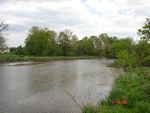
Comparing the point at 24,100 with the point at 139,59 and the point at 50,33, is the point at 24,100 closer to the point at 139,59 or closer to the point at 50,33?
the point at 139,59

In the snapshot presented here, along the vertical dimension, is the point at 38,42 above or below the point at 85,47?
above

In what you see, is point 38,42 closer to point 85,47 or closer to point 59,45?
point 59,45

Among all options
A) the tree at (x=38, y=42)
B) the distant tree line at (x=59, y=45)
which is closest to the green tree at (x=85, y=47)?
the distant tree line at (x=59, y=45)

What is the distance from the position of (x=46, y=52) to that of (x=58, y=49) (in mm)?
4914

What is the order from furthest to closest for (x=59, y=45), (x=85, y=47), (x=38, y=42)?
(x=85, y=47), (x=59, y=45), (x=38, y=42)

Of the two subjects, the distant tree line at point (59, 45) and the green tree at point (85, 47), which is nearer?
the distant tree line at point (59, 45)

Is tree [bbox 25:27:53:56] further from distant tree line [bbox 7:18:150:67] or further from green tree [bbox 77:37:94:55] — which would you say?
green tree [bbox 77:37:94:55]

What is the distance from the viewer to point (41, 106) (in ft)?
33.6

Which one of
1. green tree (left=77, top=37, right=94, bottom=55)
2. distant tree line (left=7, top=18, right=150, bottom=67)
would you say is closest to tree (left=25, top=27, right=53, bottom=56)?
distant tree line (left=7, top=18, right=150, bottom=67)

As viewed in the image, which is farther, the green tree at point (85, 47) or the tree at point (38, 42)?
the green tree at point (85, 47)

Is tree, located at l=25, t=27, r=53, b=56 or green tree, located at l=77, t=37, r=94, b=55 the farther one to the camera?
green tree, located at l=77, t=37, r=94, b=55

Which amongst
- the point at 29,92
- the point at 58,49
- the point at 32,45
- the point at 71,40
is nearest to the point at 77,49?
the point at 71,40

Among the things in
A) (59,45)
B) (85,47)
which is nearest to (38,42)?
(59,45)

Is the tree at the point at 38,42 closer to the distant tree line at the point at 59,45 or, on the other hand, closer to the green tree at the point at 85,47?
the distant tree line at the point at 59,45
